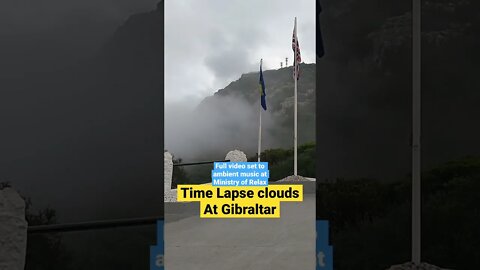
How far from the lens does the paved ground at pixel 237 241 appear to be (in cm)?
450

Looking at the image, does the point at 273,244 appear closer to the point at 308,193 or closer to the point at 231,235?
the point at 231,235

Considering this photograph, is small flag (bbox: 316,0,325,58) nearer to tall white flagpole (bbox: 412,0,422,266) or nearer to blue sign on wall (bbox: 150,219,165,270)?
tall white flagpole (bbox: 412,0,422,266)

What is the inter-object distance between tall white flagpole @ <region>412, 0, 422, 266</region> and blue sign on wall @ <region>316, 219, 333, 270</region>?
664 millimetres

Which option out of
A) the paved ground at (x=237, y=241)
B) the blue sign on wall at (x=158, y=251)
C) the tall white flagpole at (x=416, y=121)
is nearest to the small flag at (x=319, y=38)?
the tall white flagpole at (x=416, y=121)

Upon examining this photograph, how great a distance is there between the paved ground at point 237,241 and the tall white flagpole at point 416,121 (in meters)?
1.40

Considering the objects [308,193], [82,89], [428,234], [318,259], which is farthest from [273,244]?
[308,193]

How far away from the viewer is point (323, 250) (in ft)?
11.5

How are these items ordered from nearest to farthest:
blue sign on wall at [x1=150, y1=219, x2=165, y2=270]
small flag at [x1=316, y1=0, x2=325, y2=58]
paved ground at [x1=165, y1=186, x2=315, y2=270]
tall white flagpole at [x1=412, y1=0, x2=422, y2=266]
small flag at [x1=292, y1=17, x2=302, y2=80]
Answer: tall white flagpole at [x1=412, y1=0, x2=422, y2=266]
small flag at [x1=316, y1=0, x2=325, y2=58]
blue sign on wall at [x1=150, y1=219, x2=165, y2=270]
paved ground at [x1=165, y1=186, x2=315, y2=270]
small flag at [x1=292, y1=17, x2=302, y2=80]

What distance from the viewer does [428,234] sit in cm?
335

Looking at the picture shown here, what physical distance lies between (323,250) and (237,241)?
227 cm

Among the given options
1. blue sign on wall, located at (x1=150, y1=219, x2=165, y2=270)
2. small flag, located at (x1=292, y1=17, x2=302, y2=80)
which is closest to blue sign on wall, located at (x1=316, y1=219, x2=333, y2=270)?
blue sign on wall, located at (x1=150, y1=219, x2=165, y2=270)

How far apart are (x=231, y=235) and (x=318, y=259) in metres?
2.67

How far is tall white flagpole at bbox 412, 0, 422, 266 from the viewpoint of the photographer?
10.6 feet

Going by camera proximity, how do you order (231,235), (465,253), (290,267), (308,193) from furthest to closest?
(308,193) → (231,235) → (290,267) → (465,253)
